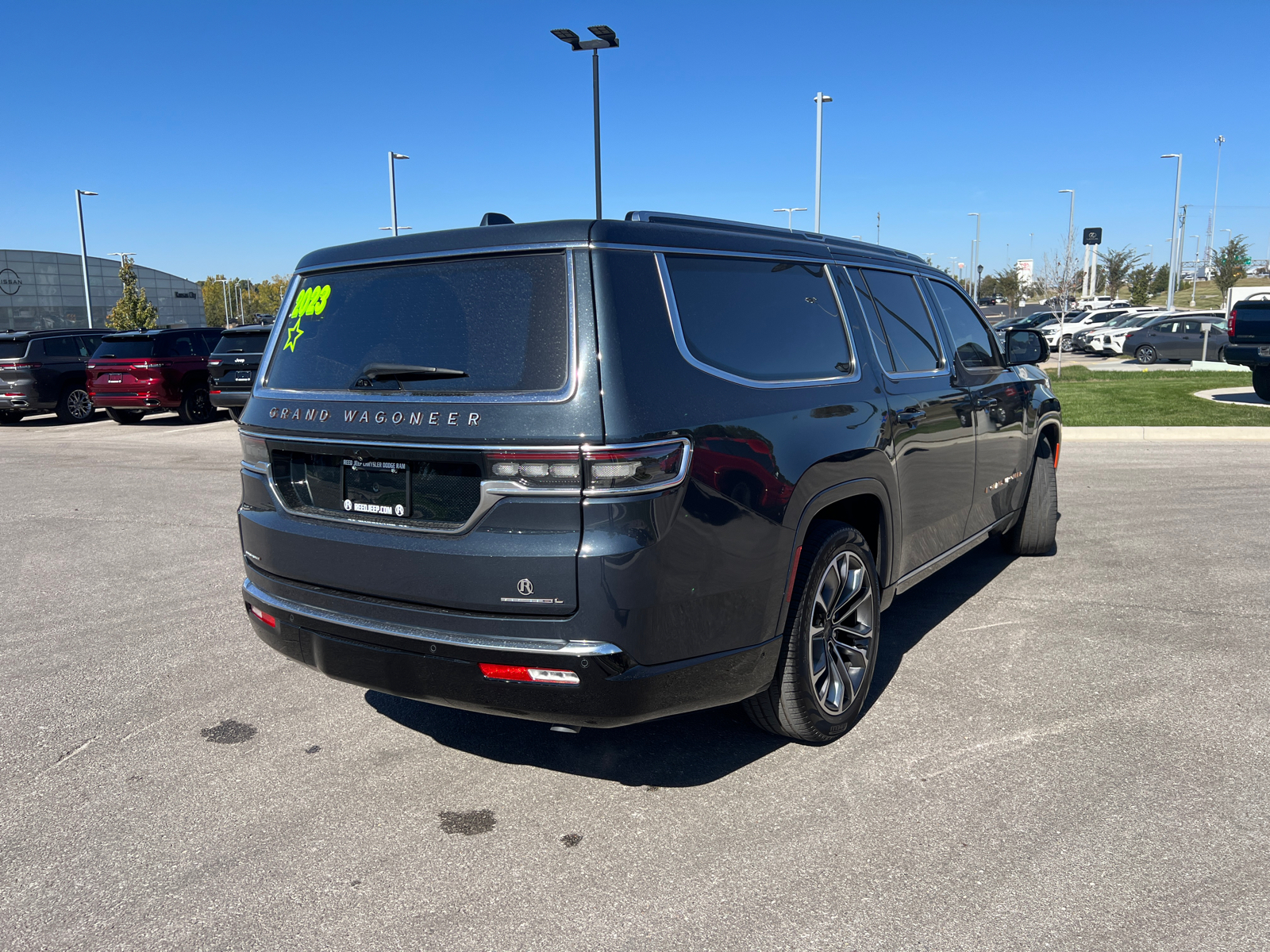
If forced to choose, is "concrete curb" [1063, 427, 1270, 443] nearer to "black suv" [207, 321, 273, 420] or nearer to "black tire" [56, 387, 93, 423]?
"black suv" [207, 321, 273, 420]

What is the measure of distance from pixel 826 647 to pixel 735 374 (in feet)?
3.96

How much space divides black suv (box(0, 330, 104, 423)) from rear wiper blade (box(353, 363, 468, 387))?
18882mm

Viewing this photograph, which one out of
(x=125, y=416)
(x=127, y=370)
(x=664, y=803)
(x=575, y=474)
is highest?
(x=575, y=474)

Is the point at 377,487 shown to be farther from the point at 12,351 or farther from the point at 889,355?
the point at 12,351

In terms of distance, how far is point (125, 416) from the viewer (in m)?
18.9

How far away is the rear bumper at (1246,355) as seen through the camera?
15.0 m

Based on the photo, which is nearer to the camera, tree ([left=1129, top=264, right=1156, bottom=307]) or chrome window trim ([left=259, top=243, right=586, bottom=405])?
chrome window trim ([left=259, top=243, right=586, bottom=405])

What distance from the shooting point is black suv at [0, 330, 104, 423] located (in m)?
18.7

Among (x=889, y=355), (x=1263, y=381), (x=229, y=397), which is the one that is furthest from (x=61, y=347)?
(x=1263, y=381)

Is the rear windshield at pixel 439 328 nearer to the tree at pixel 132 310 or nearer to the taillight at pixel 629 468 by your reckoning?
the taillight at pixel 629 468

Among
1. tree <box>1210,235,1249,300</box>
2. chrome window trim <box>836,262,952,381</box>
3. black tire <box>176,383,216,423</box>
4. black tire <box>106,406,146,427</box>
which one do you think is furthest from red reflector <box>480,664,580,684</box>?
tree <box>1210,235,1249,300</box>

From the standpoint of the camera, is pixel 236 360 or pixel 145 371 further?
pixel 145 371

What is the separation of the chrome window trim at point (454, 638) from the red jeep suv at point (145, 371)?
16.5 m

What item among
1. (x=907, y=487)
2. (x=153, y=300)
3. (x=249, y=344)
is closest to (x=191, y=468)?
(x=249, y=344)
